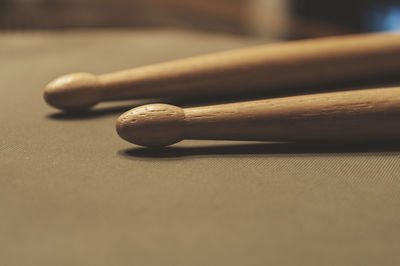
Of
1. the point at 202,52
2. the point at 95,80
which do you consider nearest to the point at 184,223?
the point at 95,80

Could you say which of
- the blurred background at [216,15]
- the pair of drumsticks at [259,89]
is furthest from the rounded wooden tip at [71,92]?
the blurred background at [216,15]

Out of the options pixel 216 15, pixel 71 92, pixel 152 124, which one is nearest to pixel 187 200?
pixel 152 124

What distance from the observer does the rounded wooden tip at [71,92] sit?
0.52m

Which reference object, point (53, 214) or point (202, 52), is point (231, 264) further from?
point (202, 52)

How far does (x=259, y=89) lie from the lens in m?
0.57

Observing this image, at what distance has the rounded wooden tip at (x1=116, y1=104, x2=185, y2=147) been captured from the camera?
0.40 m

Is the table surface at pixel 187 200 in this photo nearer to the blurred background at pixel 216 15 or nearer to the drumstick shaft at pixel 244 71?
the drumstick shaft at pixel 244 71

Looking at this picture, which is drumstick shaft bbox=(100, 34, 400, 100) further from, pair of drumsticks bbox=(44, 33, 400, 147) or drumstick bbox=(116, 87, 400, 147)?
drumstick bbox=(116, 87, 400, 147)

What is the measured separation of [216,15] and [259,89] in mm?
1991

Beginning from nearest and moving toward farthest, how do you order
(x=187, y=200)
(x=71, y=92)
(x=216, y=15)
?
1. (x=187, y=200)
2. (x=71, y=92)
3. (x=216, y=15)

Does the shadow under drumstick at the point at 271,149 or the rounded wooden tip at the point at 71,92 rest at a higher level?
the rounded wooden tip at the point at 71,92

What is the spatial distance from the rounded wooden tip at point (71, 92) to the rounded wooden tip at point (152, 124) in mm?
137

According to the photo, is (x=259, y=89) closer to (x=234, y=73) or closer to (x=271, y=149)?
(x=234, y=73)

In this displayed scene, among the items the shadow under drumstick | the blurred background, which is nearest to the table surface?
the shadow under drumstick
